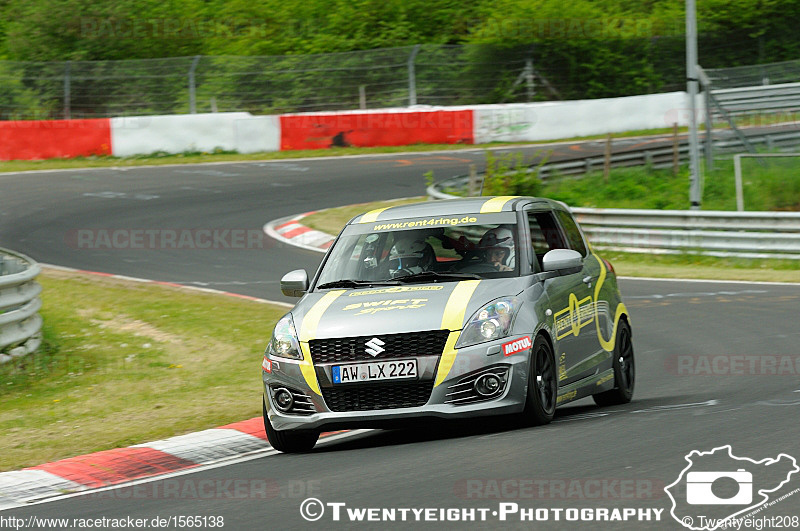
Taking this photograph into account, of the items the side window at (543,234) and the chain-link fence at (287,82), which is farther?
the chain-link fence at (287,82)

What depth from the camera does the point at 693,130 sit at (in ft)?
70.6

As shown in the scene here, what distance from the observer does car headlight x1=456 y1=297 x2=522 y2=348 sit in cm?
760

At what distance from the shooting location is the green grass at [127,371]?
933 centimetres

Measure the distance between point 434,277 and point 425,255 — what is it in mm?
283

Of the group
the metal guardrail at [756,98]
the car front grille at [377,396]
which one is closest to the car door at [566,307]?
the car front grille at [377,396]

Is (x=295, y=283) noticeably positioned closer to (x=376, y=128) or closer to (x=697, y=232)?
(x=697, y=232)

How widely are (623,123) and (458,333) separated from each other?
105 feet

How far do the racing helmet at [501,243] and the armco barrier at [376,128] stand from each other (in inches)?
1015

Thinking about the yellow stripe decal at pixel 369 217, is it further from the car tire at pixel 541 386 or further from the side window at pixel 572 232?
the car tire at pixel 541 386

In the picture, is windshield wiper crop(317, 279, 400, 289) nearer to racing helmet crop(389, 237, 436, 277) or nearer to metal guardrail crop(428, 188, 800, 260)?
racing helmet crop(389, 237, 436, 277)

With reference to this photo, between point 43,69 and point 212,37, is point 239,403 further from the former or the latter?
point 212,37

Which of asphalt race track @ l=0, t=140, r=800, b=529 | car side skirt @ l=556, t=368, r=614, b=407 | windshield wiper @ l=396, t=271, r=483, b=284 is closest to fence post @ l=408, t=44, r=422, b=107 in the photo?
asphalt race track @ l=0, t=140, r=800, b=529

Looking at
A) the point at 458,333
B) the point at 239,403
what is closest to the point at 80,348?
the point at 239,403

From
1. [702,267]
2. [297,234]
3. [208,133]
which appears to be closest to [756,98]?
[702,267]
